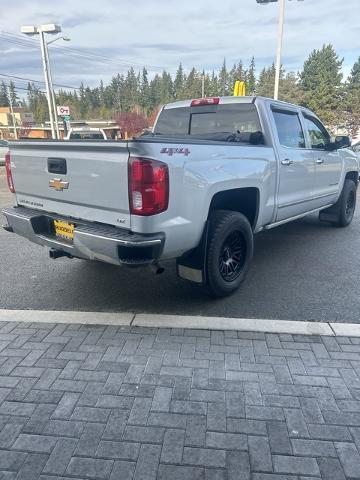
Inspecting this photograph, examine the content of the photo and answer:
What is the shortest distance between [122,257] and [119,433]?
1227 millimetres

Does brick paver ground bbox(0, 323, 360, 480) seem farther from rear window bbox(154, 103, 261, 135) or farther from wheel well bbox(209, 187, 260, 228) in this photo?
rear window bbox(154, 103, 261, 135)

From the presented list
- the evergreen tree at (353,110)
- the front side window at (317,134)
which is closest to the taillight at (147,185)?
the front side window at (317,134)

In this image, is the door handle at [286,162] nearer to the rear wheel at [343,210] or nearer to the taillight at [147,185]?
the taillight at [147,185]

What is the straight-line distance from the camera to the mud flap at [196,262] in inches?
136

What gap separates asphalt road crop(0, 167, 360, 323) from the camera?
370 cm

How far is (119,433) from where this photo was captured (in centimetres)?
214

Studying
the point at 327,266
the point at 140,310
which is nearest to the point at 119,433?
the point at 140,310

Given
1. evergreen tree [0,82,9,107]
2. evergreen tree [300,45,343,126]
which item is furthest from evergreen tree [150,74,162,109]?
evergreen tree [300,45,343,126]

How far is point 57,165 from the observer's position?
3316 millimetres

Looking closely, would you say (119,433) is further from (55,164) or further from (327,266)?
(327,266)

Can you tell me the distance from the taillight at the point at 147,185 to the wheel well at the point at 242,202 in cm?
91

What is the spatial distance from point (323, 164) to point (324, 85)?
1682 inches

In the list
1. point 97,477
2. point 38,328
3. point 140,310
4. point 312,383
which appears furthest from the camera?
point 140,310

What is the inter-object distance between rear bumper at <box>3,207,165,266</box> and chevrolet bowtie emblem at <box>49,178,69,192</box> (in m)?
0.28
